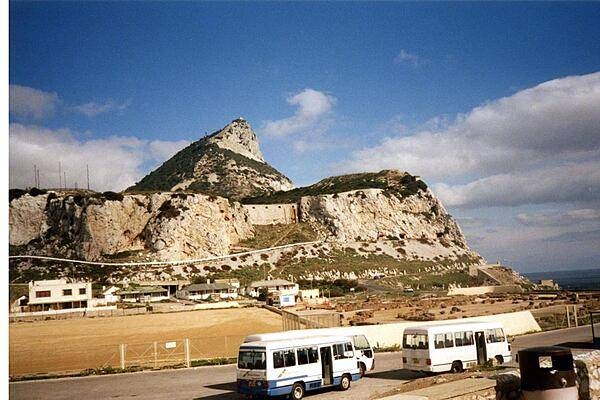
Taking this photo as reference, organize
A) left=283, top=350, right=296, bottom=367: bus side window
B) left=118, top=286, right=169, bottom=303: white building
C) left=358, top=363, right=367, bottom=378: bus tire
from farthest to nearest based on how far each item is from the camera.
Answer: left=118, top=286, right=169, bottom=303: white building
left=358, top=363, right=367, bottom=378: bus tire
left=283, top=350, right=296, bottom=367: bus side window

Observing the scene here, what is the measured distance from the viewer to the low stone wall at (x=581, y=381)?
8.04 m

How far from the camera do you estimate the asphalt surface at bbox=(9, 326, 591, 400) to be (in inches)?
731

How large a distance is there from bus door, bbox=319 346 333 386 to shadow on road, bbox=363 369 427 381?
3.52 meters

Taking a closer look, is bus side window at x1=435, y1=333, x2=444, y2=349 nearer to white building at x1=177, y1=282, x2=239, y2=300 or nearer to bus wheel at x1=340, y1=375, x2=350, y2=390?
bus wheel at x1=340, y1=375, x2=350, y2=390

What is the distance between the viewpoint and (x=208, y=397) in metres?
18.4

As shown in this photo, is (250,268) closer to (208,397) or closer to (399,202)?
(399,202)

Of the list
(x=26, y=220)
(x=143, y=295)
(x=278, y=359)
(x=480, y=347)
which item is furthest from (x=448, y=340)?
(x=26, y=220)

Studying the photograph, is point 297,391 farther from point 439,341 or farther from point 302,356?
point 439,341

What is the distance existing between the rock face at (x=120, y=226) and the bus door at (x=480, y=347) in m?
81.0

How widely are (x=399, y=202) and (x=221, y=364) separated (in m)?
108

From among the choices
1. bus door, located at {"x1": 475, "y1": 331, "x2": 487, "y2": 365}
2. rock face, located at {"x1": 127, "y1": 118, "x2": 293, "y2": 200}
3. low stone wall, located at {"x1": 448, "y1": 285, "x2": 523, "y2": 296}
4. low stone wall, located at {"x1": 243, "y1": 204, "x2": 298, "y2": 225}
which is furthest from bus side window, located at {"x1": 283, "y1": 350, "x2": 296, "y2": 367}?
rock face, located at {"x1": 127, "y1": 118, "x2": 293, "y2": 200}

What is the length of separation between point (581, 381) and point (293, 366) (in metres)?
10.5

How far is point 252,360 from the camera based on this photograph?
17.1 metres

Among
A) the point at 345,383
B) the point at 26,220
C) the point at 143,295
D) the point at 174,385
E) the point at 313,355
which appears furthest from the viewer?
the point at 26,220
